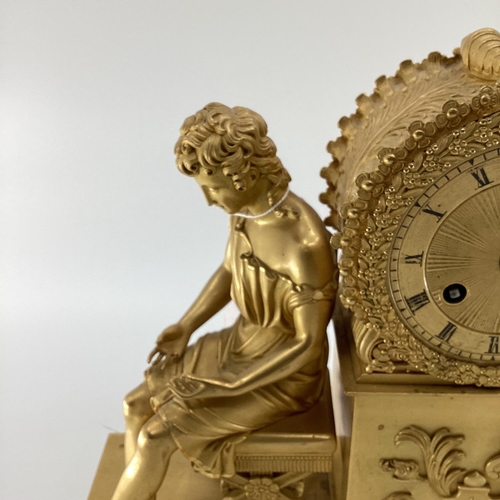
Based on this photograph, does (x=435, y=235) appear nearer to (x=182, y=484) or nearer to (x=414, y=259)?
(x=414, y=259)

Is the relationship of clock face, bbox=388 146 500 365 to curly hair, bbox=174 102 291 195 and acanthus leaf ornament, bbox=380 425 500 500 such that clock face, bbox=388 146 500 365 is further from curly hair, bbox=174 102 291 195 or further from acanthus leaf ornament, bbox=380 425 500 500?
curly hair, bbox=174 102 291 195

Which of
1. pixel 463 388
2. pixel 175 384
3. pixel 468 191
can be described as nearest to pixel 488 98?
pixel 468 191

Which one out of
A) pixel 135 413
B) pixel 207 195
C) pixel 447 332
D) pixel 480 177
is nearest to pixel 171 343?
pixel 135 413

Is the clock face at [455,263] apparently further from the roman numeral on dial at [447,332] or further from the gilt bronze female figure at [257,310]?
the gilt bronze female figure at [257,310]

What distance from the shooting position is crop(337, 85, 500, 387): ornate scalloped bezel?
1.22 metres

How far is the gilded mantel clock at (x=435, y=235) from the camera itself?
1242 mm

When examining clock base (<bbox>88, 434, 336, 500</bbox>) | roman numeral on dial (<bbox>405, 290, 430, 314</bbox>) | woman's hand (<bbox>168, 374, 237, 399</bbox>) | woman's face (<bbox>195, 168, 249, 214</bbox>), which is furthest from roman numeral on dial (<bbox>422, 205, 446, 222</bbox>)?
clock base (<bbox>88, 434, 336, 500</bbox>)

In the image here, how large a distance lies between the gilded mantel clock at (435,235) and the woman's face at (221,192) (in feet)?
0.77

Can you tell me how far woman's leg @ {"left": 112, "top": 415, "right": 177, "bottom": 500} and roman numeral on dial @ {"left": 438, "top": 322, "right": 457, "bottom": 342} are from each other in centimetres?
61

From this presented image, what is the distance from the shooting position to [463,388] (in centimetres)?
142

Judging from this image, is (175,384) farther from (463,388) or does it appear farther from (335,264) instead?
(463,388)

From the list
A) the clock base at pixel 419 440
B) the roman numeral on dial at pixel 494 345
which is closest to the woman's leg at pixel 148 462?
the clock base at pixel 419 440

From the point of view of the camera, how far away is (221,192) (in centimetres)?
142

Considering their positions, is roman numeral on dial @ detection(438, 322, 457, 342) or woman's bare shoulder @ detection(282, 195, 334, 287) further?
woman's bare shoulder @ detection(282, 195, 334, 287)
